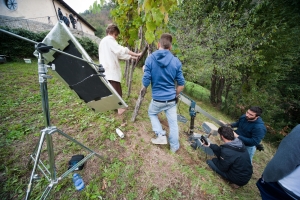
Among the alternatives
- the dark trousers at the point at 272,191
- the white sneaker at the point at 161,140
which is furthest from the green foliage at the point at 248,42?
the dark trousers at the point at 272,191

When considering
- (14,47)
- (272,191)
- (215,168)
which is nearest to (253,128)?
(215,168)

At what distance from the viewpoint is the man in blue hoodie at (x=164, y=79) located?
2143 millimetres

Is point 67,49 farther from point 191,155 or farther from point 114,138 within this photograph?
point 191,155

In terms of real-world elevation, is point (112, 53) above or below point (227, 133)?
above

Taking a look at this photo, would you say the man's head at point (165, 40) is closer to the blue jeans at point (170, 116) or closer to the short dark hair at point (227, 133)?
the blue jeans at point (170, 116)

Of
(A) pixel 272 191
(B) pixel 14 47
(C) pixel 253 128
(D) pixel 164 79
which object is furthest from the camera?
(B) pixel 14 47

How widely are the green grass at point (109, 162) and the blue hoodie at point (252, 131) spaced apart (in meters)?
1.00

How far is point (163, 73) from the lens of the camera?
7.29 feet

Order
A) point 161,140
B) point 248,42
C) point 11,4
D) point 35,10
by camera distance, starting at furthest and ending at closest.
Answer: point 35,10 → point 11,4 → point 248,42 → point 161,140

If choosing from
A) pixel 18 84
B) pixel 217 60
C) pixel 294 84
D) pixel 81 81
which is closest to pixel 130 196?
pixel 81 81

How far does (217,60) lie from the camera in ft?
26.6

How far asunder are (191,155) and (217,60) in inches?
285

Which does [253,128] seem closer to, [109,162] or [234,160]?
[234,160]

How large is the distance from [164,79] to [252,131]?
2529 mm
